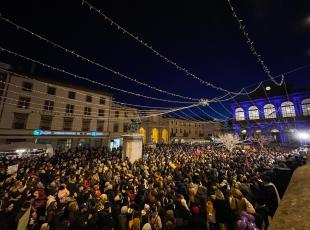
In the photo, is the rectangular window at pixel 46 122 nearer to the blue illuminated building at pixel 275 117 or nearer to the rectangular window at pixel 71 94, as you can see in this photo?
the rectangular window at pixel 71 94

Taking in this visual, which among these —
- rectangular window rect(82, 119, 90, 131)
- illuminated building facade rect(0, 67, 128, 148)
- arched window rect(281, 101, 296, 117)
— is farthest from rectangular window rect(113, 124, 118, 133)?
arched window rect(281, 101, 296, 117)

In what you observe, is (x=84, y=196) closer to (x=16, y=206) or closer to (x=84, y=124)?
(x=16, y=206)

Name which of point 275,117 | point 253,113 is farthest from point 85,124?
point 275,117

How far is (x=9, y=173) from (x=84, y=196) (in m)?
7.36

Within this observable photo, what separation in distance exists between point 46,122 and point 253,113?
46703 millimetres

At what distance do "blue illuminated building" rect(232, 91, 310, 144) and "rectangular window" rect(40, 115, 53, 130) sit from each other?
38151 mm

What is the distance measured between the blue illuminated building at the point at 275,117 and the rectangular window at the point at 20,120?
4062 centimetres

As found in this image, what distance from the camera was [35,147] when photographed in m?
15.9

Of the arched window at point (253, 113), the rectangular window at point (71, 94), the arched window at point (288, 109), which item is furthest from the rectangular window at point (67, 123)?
the arched window at point (288, 109)

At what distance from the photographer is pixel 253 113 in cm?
4003

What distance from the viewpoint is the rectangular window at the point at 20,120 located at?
63.5ft

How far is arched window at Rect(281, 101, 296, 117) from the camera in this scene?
34.8 metres

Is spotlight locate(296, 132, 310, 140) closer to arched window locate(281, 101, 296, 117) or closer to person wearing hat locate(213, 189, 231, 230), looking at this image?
arched window locate(281, 101, 296, 117)

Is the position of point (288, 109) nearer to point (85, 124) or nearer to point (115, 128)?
point (115, 128)
